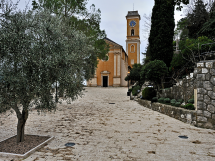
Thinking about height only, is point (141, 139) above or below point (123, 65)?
below

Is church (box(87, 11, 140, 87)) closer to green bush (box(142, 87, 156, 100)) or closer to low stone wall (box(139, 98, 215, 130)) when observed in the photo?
green bush (box(142, 87, 156, 100))

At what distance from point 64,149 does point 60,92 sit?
1.35m

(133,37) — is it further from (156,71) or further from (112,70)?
(156,71)

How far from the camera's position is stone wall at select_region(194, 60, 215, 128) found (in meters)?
5.43

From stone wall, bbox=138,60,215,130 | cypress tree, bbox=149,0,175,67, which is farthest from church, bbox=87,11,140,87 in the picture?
stone wall, bbox=138,60,215,130

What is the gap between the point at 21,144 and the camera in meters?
3.93

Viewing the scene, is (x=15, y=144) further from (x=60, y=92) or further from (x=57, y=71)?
(x=57, y=71)

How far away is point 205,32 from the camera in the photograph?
41.9ft

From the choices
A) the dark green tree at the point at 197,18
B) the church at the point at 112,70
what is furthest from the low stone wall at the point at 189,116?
the church at the point at 112,70

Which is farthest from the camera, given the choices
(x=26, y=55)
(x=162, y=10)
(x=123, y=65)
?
(x=123, y=65)

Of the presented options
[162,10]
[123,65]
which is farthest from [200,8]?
[123,65]

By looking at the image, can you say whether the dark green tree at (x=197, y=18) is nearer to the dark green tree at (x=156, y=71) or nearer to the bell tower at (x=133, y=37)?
the dark green tree at (x=156, y=71)

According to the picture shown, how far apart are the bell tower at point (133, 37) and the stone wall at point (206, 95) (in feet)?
121

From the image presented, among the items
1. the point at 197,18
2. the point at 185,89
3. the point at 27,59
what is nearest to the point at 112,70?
the point at 197,18
